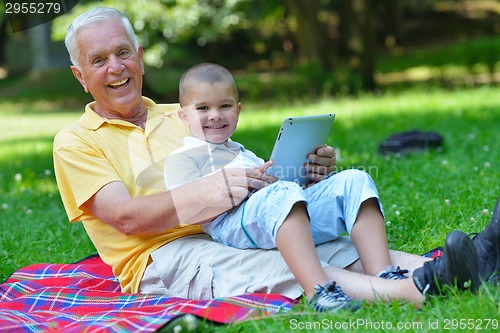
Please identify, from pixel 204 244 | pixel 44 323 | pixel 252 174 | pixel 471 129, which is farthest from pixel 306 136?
pixel 471 129

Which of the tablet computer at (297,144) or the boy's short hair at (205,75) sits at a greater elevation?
the boy's short hair at (205,75)

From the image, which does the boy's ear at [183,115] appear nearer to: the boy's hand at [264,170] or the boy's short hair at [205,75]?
the boy's short hair at [205,75]

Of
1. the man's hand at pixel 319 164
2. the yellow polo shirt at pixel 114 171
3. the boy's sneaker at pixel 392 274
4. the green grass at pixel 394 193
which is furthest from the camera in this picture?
the man's hand at pixel 319 164

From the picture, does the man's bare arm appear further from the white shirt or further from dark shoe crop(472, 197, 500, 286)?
dark shoe crop(472, 197, 500, 286)

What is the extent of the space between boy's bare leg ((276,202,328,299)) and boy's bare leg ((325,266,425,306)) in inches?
4.6

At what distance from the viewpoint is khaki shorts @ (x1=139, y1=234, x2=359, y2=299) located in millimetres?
3121

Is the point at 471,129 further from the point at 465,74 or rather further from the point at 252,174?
the point at 465,74

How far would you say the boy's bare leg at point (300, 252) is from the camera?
288 centimetres

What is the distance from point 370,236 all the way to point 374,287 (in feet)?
0.90

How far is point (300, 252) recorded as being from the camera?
2891 millimetres

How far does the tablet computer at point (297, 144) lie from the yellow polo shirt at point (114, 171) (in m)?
0.51

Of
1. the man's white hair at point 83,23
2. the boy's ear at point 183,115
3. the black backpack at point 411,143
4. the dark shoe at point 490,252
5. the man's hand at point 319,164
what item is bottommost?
the black backpack at point 411,143

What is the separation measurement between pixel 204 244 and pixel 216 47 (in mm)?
22204

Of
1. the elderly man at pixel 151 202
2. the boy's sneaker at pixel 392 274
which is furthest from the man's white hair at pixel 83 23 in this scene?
the boy's sneaker at pixel 392 274
